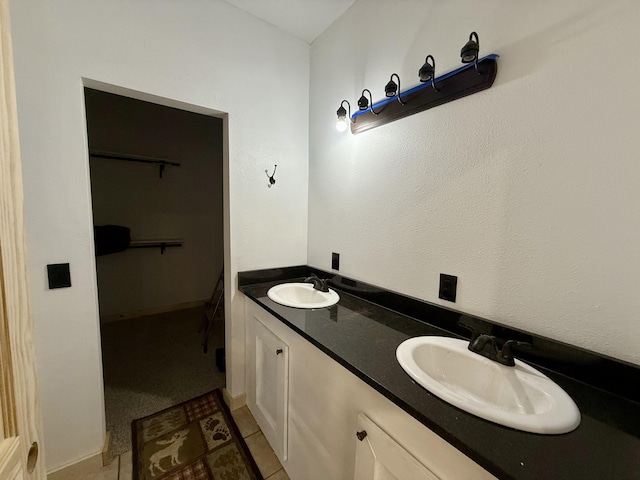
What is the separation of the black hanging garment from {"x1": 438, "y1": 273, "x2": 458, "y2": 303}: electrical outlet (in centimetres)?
319

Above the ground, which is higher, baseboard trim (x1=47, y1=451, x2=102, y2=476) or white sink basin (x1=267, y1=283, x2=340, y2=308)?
white sink basin (x1=267, y1=283, x2=340, y2=308)

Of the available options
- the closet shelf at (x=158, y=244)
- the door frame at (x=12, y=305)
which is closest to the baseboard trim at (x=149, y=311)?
the closet shelf at (x=158, y=244)

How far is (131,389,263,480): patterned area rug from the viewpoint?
4.26ft

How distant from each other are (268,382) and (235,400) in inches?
20.9

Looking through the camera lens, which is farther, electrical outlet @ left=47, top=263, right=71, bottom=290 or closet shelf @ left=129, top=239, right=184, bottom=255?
closet shelf @ left=129, top=239, right=184, bottom=255

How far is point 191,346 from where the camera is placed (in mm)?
2480

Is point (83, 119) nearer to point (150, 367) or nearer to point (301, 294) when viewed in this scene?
point (301, 294)

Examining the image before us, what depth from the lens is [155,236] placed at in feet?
10.2

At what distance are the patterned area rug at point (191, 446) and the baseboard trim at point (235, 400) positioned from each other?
0.04 meters

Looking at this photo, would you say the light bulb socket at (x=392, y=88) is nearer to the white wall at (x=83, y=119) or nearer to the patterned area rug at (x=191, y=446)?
the white wall at (x=83, y=119)

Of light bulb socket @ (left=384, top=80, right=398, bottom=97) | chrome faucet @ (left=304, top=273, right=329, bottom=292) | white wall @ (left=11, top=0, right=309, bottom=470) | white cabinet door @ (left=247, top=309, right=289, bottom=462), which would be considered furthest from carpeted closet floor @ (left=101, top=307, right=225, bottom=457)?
light bulb socket @ (left=384, top=80, right=398, bottom=97)

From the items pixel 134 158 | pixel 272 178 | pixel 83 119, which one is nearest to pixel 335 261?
pixel 272 178

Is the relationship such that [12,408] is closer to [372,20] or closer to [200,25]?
[200,25]

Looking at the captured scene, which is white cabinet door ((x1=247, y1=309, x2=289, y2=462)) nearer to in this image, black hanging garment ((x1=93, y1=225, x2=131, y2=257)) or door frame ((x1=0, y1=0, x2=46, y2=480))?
door frame ((x1=0, y1=0, x2=46, y2=480))
